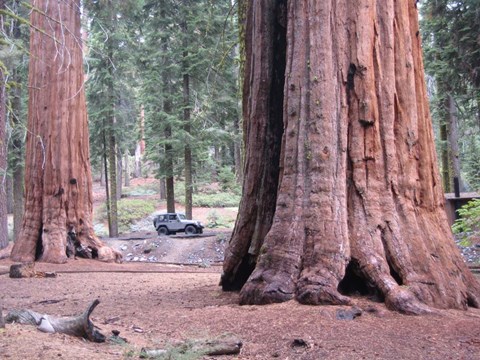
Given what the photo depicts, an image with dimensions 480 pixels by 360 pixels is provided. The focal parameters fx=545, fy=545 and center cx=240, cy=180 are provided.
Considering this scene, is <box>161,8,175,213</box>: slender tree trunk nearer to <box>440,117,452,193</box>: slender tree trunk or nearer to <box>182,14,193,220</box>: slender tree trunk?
<box>182,14,193,220</box>: slender tree trunk

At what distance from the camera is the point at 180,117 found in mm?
31594

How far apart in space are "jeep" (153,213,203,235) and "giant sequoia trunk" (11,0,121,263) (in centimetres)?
1310

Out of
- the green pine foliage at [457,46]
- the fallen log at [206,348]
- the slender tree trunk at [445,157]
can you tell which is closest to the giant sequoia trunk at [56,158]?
the fallen log at [206,348]

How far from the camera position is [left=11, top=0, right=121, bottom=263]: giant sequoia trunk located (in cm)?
1393

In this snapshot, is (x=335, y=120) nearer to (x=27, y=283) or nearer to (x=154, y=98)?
(x=27, y=283)

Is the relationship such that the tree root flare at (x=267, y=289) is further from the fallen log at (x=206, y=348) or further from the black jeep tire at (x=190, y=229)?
the black jeep tire at (x=190, y=229)

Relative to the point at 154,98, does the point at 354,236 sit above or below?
below

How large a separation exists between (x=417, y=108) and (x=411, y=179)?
98 cm

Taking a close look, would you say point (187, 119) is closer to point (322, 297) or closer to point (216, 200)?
point (216, 200)

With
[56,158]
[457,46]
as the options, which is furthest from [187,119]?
[56,158]

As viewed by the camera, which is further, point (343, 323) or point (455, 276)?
point (455, 276)

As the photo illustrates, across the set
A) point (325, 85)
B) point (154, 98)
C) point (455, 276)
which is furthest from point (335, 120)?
point (154, 98)

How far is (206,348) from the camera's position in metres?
4.38

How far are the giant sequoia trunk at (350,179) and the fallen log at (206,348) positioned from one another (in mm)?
1236
